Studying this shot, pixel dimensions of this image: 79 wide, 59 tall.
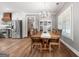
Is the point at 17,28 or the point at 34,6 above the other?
the point at 34,6

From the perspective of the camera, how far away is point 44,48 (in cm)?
579

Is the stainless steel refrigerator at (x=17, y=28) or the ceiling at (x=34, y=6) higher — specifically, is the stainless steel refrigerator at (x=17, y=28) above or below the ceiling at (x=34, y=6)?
below

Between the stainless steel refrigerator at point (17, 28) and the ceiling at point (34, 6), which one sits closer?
the ceiling at point (34, 6)

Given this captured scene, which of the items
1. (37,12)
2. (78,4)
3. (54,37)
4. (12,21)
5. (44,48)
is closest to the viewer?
(78,4)

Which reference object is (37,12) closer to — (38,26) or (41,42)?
(38,26)

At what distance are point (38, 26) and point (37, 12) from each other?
4.60 ft

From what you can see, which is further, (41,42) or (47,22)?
(47,22)

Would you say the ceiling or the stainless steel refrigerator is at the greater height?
the ceiling

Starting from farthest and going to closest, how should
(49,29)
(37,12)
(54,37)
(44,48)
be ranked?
(37,12) < (49,29) < (44,48) < (54,37)

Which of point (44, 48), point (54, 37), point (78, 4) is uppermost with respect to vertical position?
point (78, 4)

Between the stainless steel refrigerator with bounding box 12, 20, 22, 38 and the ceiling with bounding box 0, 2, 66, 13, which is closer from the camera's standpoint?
the ceiling with bounding box 0, 2, 66, 13

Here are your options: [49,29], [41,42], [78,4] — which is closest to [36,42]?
[41,42]

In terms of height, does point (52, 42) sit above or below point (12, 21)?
below

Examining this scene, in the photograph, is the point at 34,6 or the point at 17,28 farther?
the point at 17,28
